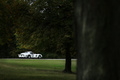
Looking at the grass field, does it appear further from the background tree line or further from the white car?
the white car

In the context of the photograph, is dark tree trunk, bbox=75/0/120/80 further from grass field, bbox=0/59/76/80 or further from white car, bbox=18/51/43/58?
white car, bbox=18/51/43/58

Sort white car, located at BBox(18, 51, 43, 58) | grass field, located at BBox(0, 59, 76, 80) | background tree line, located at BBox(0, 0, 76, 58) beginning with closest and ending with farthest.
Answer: grass field, located at BBox(0, 59, 76, 80), background tree line, located at BBox(0, 0, 76, 58), white car, located at BBox(18, 51, 43, 58)

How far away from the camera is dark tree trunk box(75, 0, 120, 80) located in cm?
317

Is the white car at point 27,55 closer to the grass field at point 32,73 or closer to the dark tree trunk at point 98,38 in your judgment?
the grass field at point 32,73

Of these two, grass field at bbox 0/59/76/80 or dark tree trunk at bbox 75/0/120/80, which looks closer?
dark tree trunk at bbox 75/0/120/80

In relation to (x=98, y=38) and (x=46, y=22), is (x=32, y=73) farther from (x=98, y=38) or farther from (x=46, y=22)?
(x=98, y=38)

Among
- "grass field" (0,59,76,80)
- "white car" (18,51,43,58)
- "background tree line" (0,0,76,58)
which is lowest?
"grass field" (0,59,76,80)

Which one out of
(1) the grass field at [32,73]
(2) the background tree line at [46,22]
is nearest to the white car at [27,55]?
(1) the grass field at [32,73]

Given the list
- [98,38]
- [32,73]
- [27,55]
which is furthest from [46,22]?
[27,55]

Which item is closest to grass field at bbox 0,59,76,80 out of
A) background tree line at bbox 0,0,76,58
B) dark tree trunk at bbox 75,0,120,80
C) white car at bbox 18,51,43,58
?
background tree line at bbox 0,0,76,58

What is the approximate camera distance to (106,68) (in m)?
3.30

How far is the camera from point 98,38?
3373 mm

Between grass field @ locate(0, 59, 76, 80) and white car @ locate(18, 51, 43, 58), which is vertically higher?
white car @ locate(18, 51, 43, 58)

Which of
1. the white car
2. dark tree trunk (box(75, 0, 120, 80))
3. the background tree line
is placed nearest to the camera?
dark tree trunk (box(75, 0, 120, 80))
